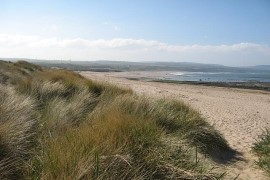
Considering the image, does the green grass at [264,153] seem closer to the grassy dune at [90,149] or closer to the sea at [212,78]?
the grassy dune at [90,149]

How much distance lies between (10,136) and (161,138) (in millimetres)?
1893

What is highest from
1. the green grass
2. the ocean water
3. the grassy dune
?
the grassy dune

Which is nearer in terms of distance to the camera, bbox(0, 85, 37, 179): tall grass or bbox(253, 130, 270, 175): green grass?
bbox(0, 85, 37, 179): tall grass

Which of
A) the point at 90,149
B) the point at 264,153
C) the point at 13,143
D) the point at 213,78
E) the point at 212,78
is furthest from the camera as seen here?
the point at 213,78

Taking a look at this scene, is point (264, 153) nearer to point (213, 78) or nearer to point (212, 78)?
point (212, 78)

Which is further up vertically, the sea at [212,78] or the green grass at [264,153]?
the green grass at [264,153]

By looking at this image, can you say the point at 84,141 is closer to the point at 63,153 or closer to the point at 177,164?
the point at 63,153

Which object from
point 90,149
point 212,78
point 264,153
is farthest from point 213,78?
point 90,149

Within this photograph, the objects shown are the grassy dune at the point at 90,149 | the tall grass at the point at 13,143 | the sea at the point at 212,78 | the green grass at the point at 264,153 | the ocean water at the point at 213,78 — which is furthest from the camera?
the ocean water at the point at 213,78

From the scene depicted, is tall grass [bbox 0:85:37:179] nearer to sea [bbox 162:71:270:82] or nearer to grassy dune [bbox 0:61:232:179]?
grassy dune [bbox 0:61:232:179]

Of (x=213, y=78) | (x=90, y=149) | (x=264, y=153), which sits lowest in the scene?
(x=213, y=78)

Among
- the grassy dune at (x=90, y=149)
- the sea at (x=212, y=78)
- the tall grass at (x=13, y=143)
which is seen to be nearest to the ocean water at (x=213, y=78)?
the sea at (x=212, y=78)

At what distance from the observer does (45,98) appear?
8789 millimetres

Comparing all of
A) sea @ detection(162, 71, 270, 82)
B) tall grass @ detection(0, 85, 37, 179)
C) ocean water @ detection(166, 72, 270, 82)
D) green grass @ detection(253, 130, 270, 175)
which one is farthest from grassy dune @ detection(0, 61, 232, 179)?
ocean water @ detection(166, 72, 270, 82)
